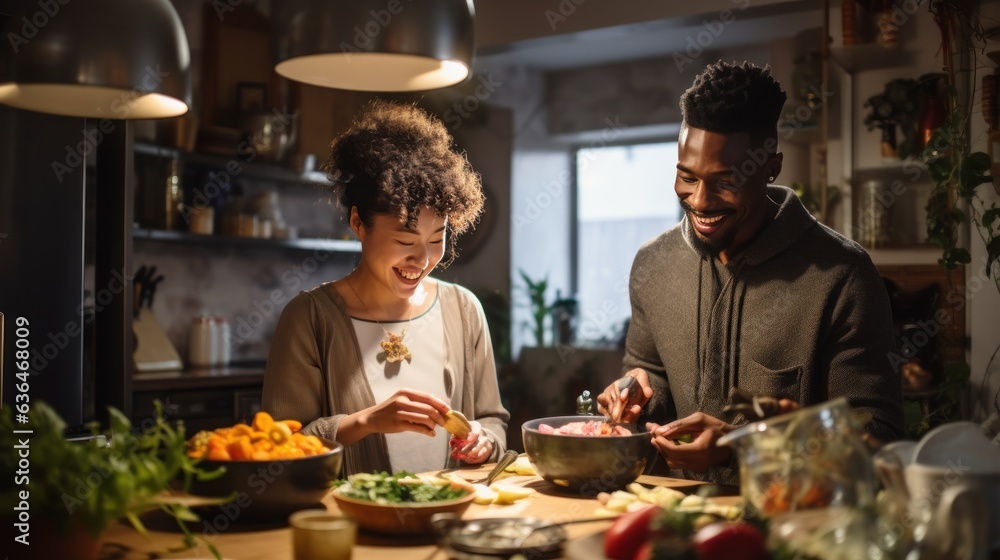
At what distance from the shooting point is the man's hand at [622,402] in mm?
1928

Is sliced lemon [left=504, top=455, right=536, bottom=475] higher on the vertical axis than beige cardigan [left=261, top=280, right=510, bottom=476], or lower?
lower

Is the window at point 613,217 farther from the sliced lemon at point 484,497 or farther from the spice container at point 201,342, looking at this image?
→ the sliced lemon at point 484,497

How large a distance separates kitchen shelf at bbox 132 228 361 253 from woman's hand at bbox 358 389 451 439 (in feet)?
8.53

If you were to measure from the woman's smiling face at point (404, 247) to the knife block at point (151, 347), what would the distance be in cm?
249

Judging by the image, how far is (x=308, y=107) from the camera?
17.0ft

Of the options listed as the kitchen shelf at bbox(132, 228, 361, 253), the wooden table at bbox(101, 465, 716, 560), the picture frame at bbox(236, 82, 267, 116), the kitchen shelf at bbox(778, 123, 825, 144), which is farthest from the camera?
the picture frame at bbox(236, 82, 267, 116)

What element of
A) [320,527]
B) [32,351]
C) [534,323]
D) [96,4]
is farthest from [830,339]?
[534,323]

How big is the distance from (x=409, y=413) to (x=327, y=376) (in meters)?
0.41

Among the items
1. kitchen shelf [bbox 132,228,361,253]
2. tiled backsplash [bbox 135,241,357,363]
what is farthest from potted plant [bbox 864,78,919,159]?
tiled backsplash [bbox 135,241,357,363]

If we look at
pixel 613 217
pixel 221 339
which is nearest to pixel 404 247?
pixel 221 339

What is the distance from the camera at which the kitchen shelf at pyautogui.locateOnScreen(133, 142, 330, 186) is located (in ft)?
14.2

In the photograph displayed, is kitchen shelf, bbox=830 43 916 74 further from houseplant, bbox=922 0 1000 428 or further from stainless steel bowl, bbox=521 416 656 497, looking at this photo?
stainless steel bowl, bbox=521 416 656 497

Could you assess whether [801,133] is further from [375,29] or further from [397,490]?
[397,490]

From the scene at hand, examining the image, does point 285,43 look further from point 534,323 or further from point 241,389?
point 534,323
